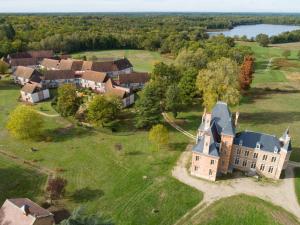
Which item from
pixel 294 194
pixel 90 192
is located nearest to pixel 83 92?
pixel 90 192

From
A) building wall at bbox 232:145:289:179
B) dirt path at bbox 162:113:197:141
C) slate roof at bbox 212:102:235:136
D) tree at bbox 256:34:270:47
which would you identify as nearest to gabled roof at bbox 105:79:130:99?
dirt path at bbox 162:113:197:141

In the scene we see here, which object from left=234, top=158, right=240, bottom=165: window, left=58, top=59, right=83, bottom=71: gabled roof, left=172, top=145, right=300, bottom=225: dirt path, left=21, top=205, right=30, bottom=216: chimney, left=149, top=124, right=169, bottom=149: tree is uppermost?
left=58, top=59, right=83, bottom=71: gabled roof

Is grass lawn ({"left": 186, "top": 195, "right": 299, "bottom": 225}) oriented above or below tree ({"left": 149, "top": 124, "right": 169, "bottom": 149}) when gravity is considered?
below

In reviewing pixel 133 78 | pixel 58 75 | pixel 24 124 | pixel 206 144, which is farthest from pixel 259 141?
pixel 58 75

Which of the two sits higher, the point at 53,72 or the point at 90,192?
the point at 53,72

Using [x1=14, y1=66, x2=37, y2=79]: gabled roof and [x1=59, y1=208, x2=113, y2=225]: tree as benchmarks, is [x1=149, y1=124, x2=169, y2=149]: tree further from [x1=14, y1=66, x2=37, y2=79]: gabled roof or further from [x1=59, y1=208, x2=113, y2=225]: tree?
[x1=14, y1=66, x2=37, y2=79]: gabled roof

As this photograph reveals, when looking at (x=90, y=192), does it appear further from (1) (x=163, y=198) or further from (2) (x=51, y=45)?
(2) (x=51, y=45)

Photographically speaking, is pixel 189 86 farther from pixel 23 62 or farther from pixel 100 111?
pixel 23 62
